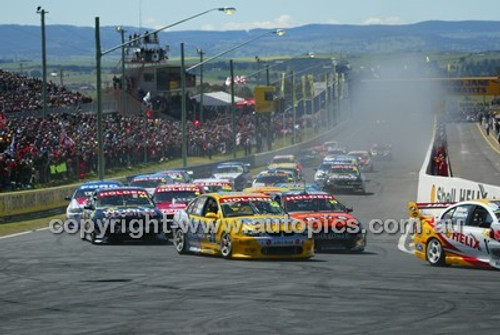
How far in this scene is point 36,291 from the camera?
55.4ft

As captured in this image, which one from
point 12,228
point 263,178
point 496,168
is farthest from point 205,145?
point 12,228

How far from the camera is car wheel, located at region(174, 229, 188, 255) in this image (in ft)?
76.6

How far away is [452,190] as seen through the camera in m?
32.9

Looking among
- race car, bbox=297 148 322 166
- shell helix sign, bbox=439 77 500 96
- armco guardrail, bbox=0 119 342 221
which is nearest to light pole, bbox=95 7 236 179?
armco guardrail, bbox=0 119 342 221

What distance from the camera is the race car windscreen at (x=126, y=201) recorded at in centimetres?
2705

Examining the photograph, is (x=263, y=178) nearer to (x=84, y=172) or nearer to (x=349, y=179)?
(x=349, y=179)

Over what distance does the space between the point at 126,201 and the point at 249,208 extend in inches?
217

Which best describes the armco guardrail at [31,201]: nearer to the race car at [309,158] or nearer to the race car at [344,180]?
the race car at [344,180]

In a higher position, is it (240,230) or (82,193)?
(82,193)

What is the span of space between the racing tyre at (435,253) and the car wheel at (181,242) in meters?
5.09

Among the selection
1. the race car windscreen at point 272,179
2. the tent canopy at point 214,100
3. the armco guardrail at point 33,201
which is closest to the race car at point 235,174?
the race car windscreen at point 272,179

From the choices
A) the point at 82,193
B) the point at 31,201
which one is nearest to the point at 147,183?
the point at 31,201

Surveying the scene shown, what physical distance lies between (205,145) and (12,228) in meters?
41.2

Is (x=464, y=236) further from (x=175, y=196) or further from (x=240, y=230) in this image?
(x=175, y=196)
